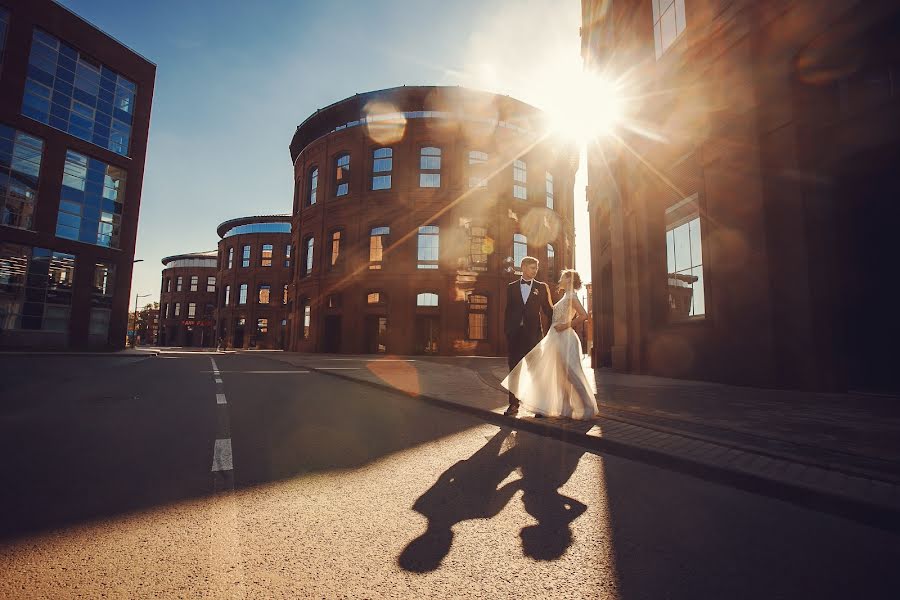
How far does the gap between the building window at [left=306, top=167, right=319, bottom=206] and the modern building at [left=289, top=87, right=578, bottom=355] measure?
978 mm

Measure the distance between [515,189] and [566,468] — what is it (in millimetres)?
26072

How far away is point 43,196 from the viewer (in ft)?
77.7

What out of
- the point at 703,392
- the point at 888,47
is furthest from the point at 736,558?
the point at 888,47

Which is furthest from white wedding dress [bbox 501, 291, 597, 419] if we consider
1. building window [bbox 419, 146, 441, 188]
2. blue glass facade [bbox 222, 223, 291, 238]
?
blue glass facade [bbox 222, 223, 291, 238]

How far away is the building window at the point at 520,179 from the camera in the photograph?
91.5 feet

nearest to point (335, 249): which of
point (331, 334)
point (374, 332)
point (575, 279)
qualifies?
point (331, 334)

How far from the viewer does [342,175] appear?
28656mm

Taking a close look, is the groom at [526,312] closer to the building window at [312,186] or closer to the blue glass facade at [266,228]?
the building window at [312,186]

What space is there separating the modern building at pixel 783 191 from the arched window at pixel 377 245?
1835 centimetres

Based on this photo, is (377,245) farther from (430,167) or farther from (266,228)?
(266,228)

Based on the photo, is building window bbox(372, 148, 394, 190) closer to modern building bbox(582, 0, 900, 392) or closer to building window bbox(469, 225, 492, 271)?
building window bbox(469, 225, 492, 271)

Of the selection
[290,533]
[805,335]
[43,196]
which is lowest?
[290,533]

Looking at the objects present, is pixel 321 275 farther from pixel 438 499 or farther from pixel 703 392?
pixel 438 499

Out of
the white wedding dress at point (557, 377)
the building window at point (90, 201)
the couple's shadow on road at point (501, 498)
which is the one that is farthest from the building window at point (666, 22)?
the building window at point (90, 201)
